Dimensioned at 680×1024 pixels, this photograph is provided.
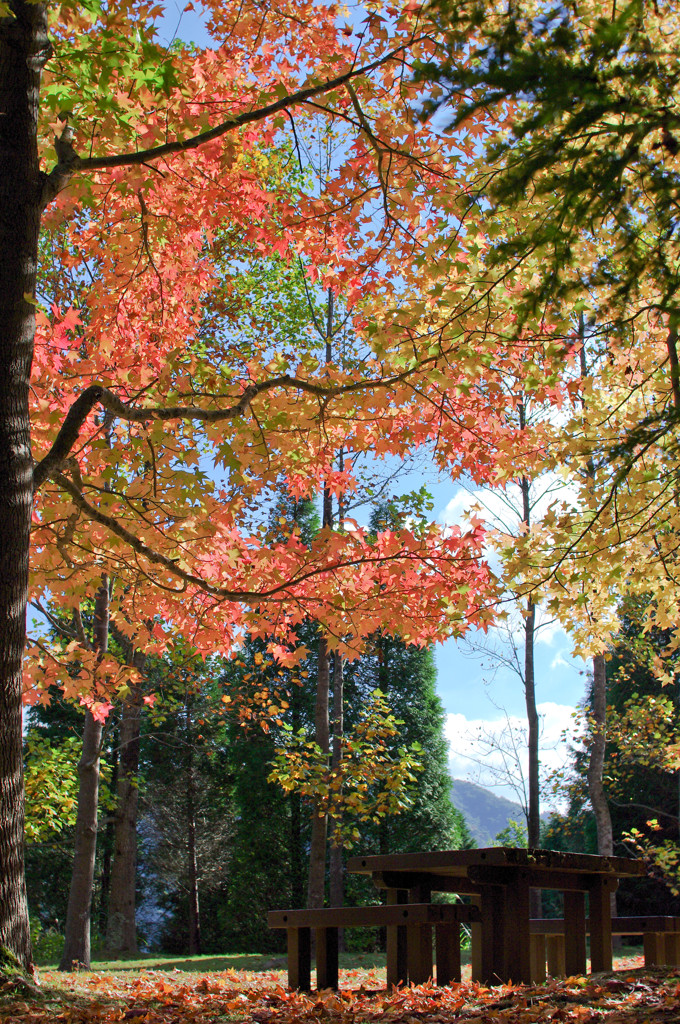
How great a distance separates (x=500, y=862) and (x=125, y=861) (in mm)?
12789

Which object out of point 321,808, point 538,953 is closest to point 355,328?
point 538,953

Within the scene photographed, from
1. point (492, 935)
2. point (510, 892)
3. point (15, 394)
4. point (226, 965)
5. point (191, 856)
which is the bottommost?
point (226, 965)

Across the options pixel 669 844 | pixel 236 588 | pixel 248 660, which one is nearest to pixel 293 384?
pixel 236 588

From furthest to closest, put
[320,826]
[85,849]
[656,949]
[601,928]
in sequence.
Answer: [320,826], [85,849], [656,949], [601,928]

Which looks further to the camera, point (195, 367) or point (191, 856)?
point (191, 856)

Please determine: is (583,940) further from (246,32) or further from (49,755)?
(49,755)

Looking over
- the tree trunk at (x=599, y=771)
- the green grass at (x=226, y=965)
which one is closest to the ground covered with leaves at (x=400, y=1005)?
the green grass at (x=226, y=965)

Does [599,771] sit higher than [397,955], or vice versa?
[599,771]

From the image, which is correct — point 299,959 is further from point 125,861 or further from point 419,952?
point 125,861

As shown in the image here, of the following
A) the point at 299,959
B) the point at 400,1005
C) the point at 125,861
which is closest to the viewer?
the point at 400,1005

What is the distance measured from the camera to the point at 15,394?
16.6 feet

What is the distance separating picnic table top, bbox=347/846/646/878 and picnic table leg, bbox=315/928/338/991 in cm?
51

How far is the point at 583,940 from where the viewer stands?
562 centimetres

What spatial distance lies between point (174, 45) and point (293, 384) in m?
9.15
